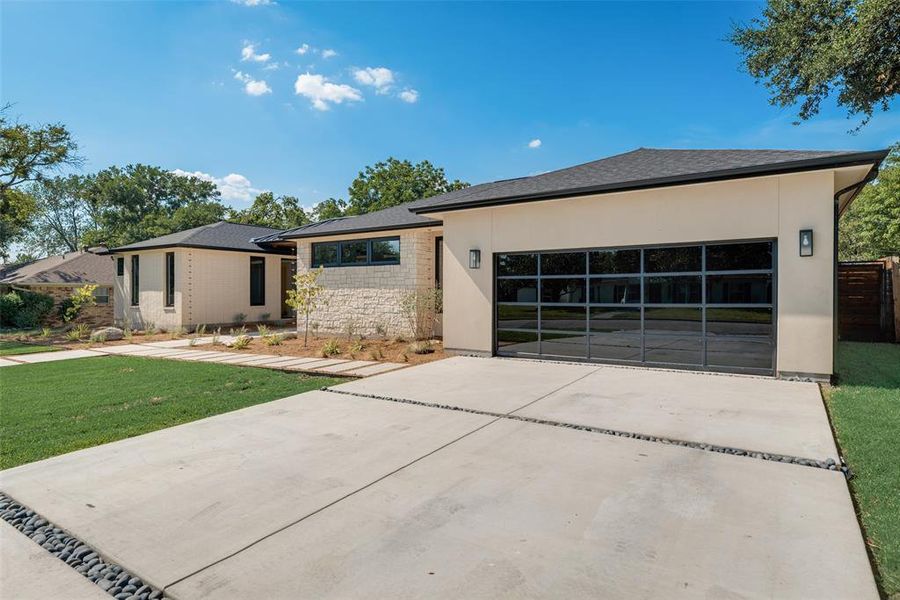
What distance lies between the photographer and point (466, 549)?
262 centimetres

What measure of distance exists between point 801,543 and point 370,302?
11.8 meters

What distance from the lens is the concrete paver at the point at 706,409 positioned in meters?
4.50

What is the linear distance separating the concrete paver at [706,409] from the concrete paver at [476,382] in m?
0.43

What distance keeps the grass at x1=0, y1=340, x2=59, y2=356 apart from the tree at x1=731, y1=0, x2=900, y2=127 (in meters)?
20.7

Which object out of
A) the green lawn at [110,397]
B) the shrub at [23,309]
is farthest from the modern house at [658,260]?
the shrub at [23,309]

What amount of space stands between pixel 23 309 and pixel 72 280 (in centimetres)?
288

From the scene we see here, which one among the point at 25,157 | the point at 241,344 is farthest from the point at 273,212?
the point at 241,344

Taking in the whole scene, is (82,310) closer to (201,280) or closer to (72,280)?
(72,280)

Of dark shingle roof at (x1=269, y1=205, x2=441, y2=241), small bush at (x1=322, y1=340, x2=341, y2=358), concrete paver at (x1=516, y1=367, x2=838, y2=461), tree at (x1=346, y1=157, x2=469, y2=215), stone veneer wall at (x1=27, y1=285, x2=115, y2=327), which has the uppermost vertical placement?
tree at (x1=346, y1=157, x2=469, y2=215)

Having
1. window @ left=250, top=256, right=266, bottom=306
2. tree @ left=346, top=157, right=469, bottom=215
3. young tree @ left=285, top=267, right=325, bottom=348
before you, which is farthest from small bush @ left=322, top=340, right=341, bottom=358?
tree @ left=346, top=157, right=469, bottom=215

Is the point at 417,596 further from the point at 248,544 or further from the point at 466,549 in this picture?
the point at 248,544

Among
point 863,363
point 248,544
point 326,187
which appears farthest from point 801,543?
point 326,187

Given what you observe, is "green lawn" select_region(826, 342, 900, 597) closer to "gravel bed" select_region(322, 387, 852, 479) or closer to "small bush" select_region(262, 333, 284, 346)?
"gravel bed" select_region(322, 387, 852, 479)

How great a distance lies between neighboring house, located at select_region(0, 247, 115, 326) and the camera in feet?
71.2
